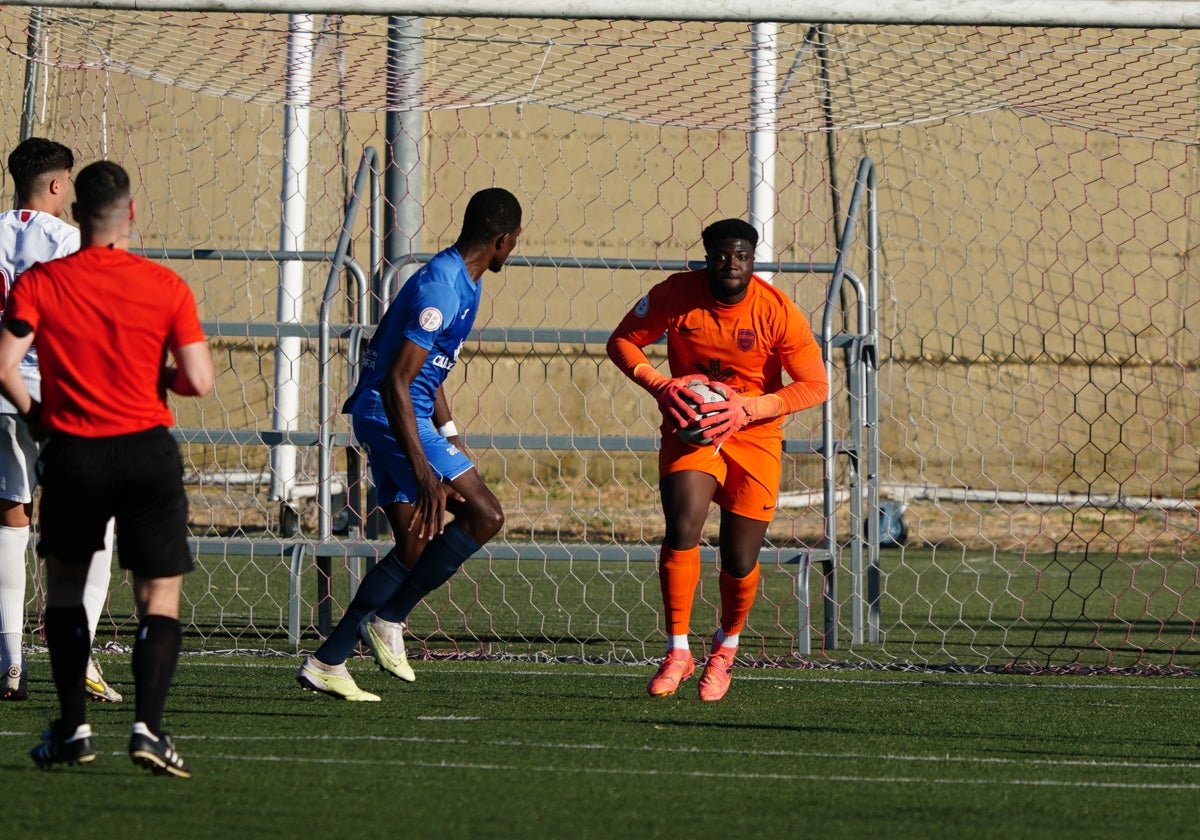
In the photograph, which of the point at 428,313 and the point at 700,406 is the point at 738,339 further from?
the point at 428,313

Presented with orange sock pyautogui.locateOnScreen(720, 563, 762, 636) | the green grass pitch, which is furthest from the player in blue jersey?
orange sock pyautogui.locateOnScreen(720, 563, 762, 636)

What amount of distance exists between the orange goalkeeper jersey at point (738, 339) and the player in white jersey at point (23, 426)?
218 centimetres

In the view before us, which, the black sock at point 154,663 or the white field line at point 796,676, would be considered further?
the white field line at point 796,676

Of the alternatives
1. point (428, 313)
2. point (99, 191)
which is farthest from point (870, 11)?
point (99, 191)

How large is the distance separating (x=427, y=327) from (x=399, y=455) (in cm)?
58

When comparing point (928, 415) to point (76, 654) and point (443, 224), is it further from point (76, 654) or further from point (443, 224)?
point (76, 654)

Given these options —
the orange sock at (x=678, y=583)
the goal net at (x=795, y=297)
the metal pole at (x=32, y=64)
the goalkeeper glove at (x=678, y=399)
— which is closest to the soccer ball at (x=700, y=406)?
the goalkeeper glove at (x=678, y=399)

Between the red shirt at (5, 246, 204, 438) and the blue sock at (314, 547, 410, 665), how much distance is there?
5.72ft

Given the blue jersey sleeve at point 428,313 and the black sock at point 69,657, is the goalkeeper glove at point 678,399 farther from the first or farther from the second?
the black sock at point 69,657

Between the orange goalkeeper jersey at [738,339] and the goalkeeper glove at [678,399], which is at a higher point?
the orange goalkeeper jersey at [738,339]

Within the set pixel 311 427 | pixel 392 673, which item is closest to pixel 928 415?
pixel 311 427

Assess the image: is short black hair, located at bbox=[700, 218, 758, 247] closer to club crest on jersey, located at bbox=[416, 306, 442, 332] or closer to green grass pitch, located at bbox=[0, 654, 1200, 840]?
club crest on jersey, located at bbox=[416, 306, 442, 332]

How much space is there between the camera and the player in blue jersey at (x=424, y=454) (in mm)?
6051

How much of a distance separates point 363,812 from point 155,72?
5.31 m
